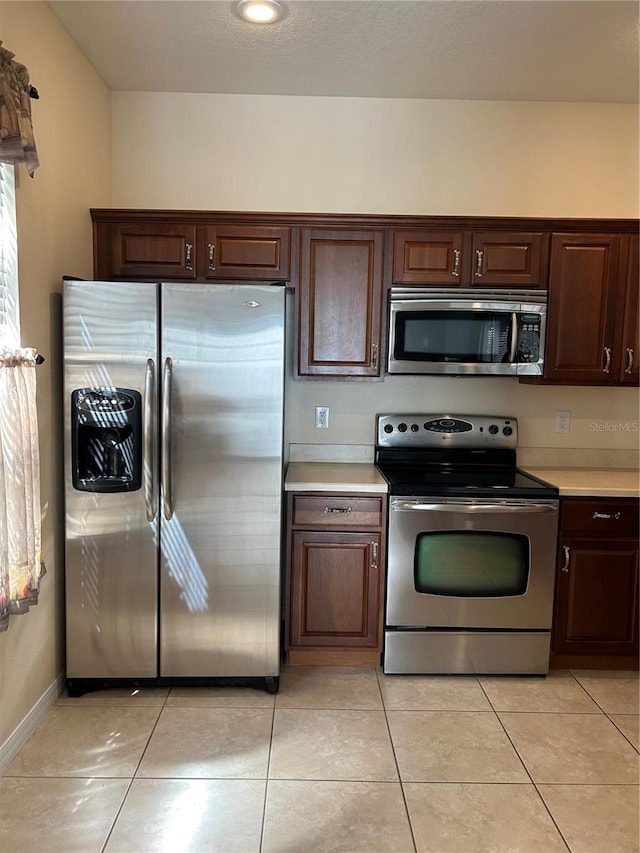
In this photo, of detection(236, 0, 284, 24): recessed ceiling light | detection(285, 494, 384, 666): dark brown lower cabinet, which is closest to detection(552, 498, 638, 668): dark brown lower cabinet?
detection(285, 494, 384, 666): dark brown lower cabinet

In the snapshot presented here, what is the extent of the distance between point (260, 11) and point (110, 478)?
1925 mm

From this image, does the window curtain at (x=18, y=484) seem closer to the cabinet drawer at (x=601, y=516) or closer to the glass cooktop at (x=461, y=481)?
the glass cooktop at (x=461, y=481)

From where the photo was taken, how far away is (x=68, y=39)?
2711 millimetres

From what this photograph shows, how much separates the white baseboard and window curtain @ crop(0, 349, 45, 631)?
513mm

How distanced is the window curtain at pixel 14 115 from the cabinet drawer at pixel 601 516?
2.54m

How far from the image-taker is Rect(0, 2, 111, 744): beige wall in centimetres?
230

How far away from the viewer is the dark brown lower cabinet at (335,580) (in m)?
2.92

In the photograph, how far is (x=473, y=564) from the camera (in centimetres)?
293

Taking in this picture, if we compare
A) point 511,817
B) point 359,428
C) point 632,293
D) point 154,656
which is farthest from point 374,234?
point 511,817

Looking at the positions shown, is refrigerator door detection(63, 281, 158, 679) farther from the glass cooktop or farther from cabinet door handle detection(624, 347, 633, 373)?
cabinet door handle detection(624, 347, 633, 373)

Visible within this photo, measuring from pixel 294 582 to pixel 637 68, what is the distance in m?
2.83

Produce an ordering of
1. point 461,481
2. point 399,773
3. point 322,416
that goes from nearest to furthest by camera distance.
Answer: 1. point 399,773
2. point 461,481
3. point 322,416

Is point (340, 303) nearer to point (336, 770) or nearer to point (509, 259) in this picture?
point (509, 259)

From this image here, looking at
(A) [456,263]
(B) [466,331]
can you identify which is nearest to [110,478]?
(B) [466,331]
